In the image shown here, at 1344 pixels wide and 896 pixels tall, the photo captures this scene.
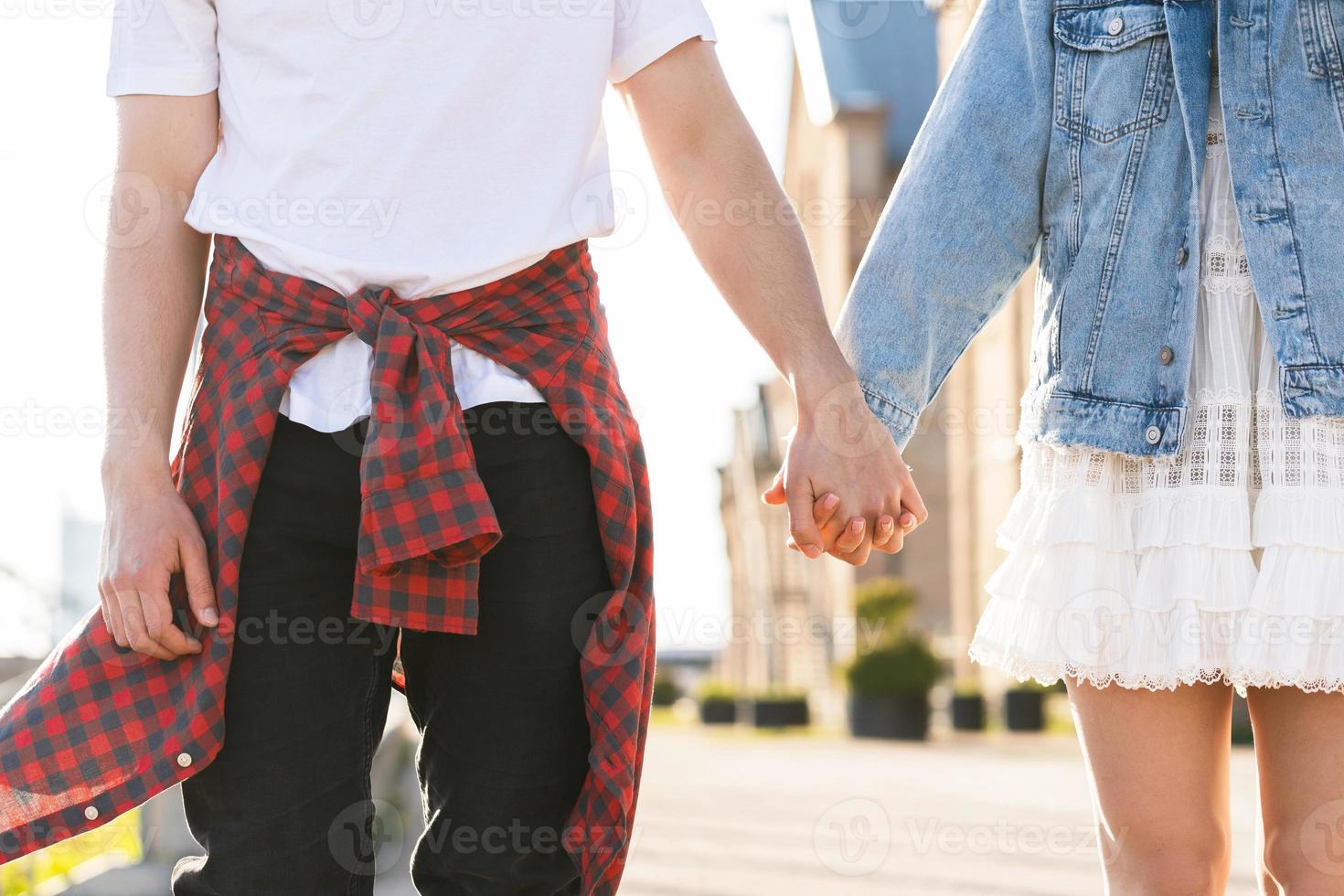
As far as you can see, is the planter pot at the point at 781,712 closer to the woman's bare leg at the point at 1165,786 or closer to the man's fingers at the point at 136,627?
the woman's bare leg at the point at 1165,786

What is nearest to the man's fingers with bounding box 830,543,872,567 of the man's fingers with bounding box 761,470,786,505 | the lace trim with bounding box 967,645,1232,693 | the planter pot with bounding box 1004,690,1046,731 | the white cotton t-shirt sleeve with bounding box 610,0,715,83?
the man's fingers with bounding box 761,470,786,505

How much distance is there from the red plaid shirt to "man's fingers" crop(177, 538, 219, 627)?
16 millimetres

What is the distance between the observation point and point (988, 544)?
19375 millimetres

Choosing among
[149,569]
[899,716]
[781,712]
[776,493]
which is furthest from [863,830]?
[781,712]

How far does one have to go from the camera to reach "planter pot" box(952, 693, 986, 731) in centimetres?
1633

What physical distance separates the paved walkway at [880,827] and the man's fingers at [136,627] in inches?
148

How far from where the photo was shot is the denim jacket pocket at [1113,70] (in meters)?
2.21

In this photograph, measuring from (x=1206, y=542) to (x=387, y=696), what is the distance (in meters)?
1.17

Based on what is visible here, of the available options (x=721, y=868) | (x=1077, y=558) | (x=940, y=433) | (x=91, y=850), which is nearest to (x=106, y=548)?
(x=1077, y=558)

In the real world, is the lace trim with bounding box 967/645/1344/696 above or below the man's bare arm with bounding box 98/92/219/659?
below

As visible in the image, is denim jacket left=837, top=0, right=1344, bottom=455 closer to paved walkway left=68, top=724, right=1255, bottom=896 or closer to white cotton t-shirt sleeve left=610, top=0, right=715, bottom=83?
white cotton t-shirt sleeve left=610, top=0, right=715, bottom=83

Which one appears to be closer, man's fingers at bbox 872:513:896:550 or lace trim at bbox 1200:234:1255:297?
lace trim at bbox 1200:234:1255:297

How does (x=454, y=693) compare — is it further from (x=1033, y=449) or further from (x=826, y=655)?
(x=826, y=655)

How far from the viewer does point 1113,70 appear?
224 centimetres
